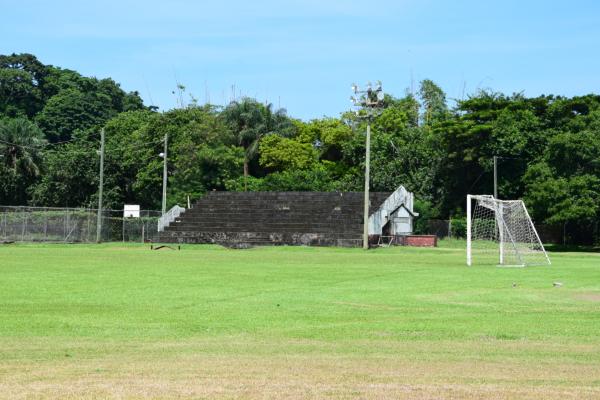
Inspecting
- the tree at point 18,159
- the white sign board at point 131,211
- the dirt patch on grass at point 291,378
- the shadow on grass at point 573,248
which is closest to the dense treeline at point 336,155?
the tree at point 18,159

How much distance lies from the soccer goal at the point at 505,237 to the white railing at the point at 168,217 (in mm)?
22536

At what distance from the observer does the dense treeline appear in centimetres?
5862

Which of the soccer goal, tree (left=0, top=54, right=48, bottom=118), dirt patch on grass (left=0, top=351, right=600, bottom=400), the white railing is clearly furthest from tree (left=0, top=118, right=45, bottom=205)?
dirt patch on grass (left=0, top=351, right=600, bottom=400)

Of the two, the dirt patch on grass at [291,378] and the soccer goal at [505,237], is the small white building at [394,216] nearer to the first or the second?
the soccer goal at [505,237]

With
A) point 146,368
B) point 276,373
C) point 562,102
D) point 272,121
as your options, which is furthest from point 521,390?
point 272,121

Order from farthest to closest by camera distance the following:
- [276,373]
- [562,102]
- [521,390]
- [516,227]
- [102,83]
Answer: [102,83] → [562,102] → [516,227] → [276,373] → [521,390]

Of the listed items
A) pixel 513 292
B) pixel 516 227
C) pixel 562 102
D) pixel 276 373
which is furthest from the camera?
pixel 562 102

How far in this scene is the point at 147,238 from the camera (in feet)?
204

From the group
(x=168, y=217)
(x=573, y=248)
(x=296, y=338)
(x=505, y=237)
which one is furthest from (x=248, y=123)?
(x=296, y=338)

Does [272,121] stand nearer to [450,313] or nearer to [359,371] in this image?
[450,313]

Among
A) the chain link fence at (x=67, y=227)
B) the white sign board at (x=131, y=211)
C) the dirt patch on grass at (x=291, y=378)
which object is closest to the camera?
the dirt patch on grass at (x=291, y=378)

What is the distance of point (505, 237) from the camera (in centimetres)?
4241

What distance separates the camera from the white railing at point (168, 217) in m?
62.8

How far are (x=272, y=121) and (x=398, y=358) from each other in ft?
254
